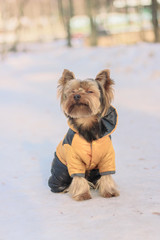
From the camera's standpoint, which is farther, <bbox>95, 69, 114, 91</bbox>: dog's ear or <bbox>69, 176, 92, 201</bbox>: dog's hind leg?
<bbox>69, 176, 92, 201</bbox>: dog's hind leg

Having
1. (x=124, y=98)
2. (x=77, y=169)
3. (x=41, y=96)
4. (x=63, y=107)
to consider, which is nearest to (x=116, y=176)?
(x=77, y=169)

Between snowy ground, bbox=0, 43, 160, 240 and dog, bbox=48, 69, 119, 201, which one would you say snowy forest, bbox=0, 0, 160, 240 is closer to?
snowy ground, bbox=0, 43, 160, 240

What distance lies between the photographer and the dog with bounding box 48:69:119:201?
426 centimetres

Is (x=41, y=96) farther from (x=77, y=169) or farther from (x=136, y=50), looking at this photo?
(x=77, y=169)

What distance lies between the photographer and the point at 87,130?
446cm

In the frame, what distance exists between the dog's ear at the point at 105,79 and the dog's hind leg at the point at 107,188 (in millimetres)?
1032

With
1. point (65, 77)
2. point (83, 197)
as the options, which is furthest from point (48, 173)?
point (65, 77)

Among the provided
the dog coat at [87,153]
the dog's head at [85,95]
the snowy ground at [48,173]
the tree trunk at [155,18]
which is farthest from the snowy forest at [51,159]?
the tree trunk at [155,18]

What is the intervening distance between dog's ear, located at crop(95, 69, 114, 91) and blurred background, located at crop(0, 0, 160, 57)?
26420 millimetres

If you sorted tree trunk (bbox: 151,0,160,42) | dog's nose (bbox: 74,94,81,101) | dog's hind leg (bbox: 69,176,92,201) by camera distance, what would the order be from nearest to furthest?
dog's nose (bbox: 74,94,81,101) < dog's hind leg (bbox: 69,176,92,201) < tree trunk (bbox: 151,0,160,42)

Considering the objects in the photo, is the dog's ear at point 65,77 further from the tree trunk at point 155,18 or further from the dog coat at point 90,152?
the tree trunk at point 155,18

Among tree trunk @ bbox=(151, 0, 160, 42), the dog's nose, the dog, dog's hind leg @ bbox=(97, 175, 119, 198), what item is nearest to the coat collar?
the dog

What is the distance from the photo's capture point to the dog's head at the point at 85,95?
13.9 ft

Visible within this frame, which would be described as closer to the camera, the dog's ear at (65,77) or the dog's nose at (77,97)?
the dog's nose at (77,97)
